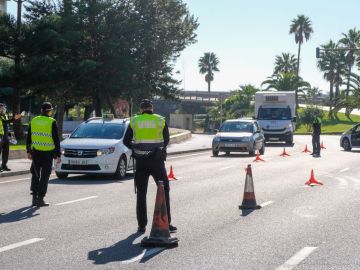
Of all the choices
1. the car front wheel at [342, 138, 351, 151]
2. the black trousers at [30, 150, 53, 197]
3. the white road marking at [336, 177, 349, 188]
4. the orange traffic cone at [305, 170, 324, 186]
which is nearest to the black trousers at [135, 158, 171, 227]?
the black trousers at [30, 150, 53, 197]

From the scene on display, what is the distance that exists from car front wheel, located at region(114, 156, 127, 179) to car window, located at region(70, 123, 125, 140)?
2.38ft

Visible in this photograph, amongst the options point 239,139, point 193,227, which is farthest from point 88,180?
point 239,139

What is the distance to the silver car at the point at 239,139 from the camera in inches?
1234

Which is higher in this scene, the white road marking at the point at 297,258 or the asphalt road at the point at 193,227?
the white road marking at the point at 297,258

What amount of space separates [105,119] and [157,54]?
27366mm

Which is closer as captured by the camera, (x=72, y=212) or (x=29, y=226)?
(x=29, y=226)

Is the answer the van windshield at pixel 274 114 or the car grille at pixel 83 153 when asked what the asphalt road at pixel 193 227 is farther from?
the van windshield at pixel 274 114

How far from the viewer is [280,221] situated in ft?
36.5

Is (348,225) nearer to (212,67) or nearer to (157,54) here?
(157,54)

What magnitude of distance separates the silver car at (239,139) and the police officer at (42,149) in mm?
18794

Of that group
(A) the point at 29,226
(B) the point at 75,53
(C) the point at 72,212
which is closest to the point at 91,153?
(C) the point at 72,212

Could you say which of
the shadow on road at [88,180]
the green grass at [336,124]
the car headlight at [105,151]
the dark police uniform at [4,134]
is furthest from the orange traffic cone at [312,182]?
the green grass at [336,124]

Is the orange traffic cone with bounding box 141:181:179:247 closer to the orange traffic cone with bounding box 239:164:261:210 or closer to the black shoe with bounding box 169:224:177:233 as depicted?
the black shoe with bounding box 169:224:177:233

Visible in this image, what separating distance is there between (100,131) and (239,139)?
1219 cm
